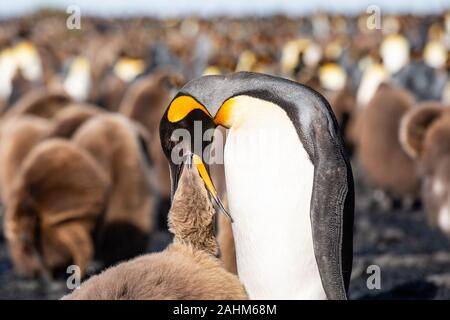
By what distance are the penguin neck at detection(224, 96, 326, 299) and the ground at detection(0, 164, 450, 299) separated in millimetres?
1450

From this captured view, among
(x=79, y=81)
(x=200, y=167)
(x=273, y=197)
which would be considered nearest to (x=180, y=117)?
(x=200, y=167)

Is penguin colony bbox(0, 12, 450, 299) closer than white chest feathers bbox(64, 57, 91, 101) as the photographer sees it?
Yes

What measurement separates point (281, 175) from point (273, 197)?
3.2 inches

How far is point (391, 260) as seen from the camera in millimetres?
5441

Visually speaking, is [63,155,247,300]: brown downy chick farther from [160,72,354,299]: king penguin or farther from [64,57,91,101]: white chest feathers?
[64,57,91,101]: white chest feathers

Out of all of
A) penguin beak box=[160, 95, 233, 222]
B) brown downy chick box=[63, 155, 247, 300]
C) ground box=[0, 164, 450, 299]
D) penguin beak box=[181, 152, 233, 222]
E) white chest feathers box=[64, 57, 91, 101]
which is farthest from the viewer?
white chest feathers box=[64, 57, 91, 101]

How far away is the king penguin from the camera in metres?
2.79

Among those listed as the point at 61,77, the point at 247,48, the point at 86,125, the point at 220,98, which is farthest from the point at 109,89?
the point at 220,98

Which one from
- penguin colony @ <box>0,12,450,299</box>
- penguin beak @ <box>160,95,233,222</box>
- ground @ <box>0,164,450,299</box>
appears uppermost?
penguin beak @ <box>160,95,233,222</box>

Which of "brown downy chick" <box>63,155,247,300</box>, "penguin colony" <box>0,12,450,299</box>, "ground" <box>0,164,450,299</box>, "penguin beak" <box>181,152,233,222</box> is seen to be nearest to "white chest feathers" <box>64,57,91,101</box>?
"penguin colony" <box>0,12,450,299</box>

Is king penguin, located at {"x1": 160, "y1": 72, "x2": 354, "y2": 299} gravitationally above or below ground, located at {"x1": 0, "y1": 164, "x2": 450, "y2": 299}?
above

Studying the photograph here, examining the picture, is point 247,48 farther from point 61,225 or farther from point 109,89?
point 61,225

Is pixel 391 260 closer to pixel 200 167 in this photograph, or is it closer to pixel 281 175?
pixel 281 175

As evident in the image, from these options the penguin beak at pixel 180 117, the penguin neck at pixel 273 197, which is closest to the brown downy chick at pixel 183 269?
the penguin beak at pixel 180 117
